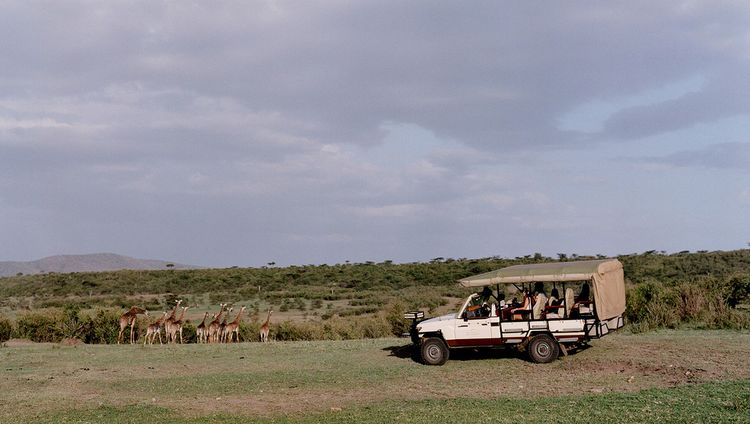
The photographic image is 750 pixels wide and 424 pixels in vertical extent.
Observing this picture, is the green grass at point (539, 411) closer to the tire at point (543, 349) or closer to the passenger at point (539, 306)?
the tire at point (543, 349)

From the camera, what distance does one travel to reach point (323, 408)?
13.0m

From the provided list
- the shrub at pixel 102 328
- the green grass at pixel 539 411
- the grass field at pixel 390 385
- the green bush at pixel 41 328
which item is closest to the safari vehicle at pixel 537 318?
the grass field at pixel 390 385

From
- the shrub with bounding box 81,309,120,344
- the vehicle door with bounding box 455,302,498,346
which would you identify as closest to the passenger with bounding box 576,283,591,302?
the vehicle door with bounding box 455,302,498,346

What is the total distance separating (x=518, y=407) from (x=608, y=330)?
6342 millimetres

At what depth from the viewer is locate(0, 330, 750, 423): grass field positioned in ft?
38.8

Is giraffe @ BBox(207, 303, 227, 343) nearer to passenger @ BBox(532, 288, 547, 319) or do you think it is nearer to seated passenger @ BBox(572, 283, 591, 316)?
passenger @ BBox(532, 288, 547, 319)

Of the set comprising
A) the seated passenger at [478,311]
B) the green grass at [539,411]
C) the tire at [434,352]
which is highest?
the seated passenger at [478,311]

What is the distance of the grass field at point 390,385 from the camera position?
11828mm

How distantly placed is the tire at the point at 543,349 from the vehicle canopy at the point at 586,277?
129 centimetres

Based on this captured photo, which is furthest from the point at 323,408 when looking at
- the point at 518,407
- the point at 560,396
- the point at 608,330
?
the point at 608,330

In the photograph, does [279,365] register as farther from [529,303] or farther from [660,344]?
[660,344]

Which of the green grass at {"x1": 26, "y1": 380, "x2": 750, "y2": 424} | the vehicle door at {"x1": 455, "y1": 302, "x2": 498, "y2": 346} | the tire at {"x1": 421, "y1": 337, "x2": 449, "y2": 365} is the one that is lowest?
the green grass at {"x1": 26, "y1": 380, "x2": 750, "y2": 424}

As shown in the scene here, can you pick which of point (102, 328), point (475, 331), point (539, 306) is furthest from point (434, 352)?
point (102, 328)

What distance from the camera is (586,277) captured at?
16609 millimetres
